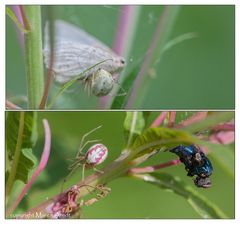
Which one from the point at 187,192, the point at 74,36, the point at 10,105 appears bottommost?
the point at 187,192

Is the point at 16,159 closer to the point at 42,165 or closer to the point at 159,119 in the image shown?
the point at 42,165

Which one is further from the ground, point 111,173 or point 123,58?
point 123,58

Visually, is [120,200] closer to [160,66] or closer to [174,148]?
[174,148]

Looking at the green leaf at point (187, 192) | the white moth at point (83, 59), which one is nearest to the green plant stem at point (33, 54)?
the white moth at point (83, 59)

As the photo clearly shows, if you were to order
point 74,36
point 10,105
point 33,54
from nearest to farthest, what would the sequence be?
point 33,54, point 10,105, point 74,36

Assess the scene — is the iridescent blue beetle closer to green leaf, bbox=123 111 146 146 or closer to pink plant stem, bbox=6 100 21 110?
green leaf, bbox=123 111 146 146

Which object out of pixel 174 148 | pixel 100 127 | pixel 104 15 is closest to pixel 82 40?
pixel 104 15

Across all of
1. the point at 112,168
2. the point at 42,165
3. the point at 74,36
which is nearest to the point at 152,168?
the point at 112,168

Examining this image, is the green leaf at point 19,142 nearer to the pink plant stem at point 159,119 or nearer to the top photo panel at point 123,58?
the top photo panel at point 123,58
